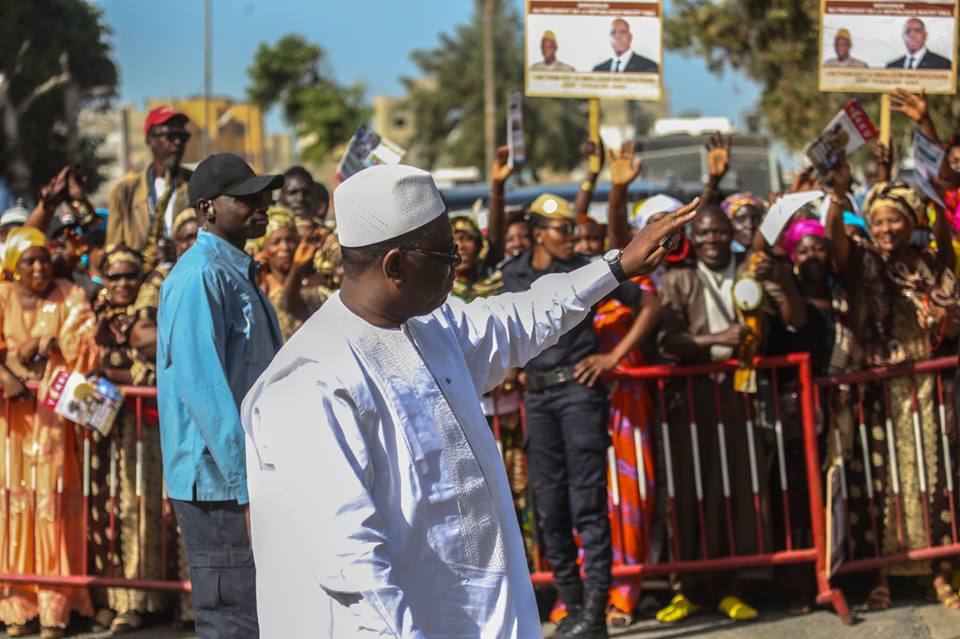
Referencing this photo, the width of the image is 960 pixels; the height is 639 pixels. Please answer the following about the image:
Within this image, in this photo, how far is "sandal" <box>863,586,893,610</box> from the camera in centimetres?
691

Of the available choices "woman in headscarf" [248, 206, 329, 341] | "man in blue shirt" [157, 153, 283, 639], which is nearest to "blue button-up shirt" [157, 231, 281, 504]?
"man in blue shirt" [157, 153, 283, 639]

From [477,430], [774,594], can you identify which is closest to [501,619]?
[477,430]

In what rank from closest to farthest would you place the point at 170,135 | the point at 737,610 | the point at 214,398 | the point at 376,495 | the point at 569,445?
the point at 376,495 < the point at 214,398 < the point at 569,445 < the point at 737,610 < the point at 170,135

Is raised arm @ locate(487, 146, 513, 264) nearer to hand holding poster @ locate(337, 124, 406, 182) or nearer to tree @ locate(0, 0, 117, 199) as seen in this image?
hand holding poster @ locate(337, 124, 406, 182)

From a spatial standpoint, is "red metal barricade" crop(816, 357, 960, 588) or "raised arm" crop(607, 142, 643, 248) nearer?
"red metal barricade" crop(816, 357, 960, 588)

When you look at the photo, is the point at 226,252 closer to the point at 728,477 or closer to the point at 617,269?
the point at 617,269

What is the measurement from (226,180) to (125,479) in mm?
2774

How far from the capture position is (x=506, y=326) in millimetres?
3529

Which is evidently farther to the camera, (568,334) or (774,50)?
(774,50)

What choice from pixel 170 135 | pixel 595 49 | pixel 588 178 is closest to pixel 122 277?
pixel 170 135

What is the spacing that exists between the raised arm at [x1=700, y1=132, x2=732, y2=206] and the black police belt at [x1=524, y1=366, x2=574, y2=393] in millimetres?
1622

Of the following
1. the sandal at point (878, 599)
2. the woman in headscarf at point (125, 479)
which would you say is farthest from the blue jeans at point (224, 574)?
the sandal at point (878, 599)

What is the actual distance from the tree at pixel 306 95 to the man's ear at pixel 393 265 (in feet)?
187

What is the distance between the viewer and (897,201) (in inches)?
273
